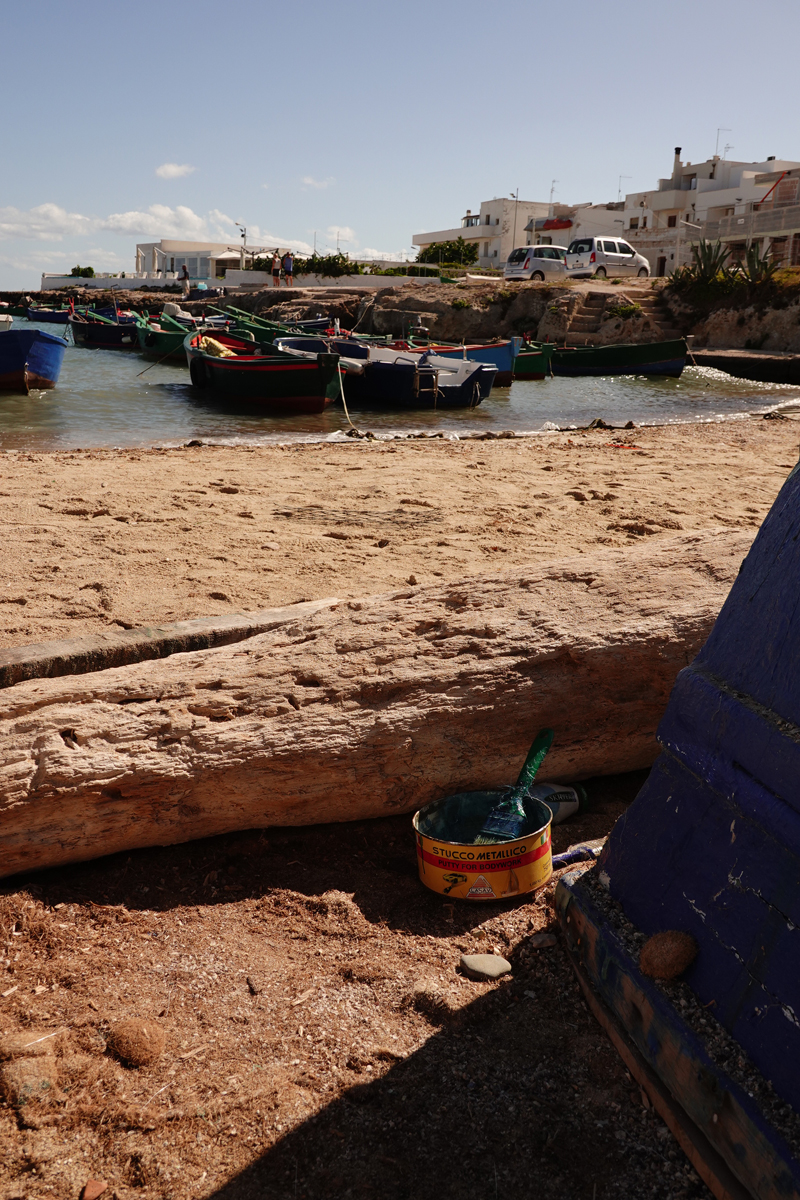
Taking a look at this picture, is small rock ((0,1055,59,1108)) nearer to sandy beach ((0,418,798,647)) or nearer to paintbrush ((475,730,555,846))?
paintbrush ((475,730,555,846))

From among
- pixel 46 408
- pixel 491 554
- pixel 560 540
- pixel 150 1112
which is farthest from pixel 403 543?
pixel 46 408

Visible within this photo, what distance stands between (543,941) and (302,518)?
15.0 ft

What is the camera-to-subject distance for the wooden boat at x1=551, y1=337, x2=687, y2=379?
24.3 metres

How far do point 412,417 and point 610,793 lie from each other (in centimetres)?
1391

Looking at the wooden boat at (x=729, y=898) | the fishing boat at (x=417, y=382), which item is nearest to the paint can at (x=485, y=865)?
the wooden boat at (x=729, y=898)

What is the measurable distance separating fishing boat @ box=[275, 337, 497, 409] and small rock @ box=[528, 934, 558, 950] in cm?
1526

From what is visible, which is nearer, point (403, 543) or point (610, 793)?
point (610, 793)

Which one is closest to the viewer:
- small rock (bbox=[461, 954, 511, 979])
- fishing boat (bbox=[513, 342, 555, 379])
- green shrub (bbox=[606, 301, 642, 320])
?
small rock (bbox=[461, 954, 511, 979])

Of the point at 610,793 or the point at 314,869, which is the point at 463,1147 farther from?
the point at 610,793

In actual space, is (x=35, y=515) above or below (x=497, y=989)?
above

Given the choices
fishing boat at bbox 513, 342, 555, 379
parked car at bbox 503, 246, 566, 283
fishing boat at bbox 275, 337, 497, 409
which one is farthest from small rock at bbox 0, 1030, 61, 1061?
parked car at bbox 503, 246, 566, 283

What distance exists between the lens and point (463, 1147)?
1.82 meters

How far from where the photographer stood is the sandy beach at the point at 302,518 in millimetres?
4691

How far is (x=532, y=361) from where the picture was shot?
2367 centimetres
